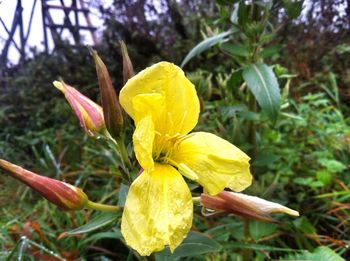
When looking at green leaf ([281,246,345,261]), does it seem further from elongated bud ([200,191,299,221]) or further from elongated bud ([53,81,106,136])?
elongated bud ([53,81,106,136])

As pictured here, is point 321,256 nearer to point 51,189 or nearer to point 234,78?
point 234,78

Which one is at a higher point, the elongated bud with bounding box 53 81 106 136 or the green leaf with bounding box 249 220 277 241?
the elongated bud with bounding box 53 81 106 136

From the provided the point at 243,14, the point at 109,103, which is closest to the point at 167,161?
the point at 109,103

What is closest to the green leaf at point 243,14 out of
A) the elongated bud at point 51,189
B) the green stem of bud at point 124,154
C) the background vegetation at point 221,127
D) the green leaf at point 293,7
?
the background vegetation at point 221,127

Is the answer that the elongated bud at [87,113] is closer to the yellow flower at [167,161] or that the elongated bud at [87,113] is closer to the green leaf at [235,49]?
the yellow flower at [167,161]

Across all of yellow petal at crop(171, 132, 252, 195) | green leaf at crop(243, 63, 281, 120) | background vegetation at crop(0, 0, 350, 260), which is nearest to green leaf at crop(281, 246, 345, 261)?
background vegetation at crop(0, 0, 350, 260)

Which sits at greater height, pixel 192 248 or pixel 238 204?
pixel 238 204

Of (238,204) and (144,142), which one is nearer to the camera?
(144,142)

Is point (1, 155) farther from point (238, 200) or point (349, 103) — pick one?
point (349, 103)
